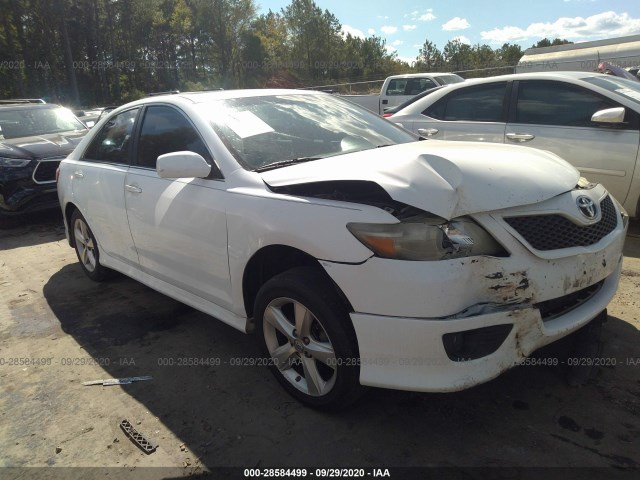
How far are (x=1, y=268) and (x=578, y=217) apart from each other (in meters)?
5.68

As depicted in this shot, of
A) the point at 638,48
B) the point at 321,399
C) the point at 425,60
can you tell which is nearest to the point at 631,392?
the point at 321,399

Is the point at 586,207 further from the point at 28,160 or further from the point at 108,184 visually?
the point at 28,160

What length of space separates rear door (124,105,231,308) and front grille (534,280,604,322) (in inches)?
64.7

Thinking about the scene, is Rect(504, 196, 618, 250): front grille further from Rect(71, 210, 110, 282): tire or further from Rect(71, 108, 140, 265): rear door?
Rect(71, 210, 110, 282): tire

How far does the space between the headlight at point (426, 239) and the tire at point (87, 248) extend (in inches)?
125

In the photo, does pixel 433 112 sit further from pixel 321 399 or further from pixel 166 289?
pixel 321 399

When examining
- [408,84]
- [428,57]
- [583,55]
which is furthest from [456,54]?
[408,84]

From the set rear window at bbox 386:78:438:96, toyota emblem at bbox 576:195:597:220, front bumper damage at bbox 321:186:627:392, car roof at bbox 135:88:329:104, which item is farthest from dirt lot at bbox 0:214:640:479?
rear window at bbox 386:78:438:96

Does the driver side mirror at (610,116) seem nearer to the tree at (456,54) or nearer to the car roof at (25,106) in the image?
the car roof at (25,106)

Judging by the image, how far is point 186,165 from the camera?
2686 millimetres

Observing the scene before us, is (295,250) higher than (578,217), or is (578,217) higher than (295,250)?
(578,217)

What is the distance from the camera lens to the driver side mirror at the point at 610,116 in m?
4.30

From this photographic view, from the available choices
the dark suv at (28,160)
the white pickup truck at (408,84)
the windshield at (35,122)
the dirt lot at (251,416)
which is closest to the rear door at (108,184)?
the dirt lot at (251,416)

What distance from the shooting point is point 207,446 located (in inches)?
91.0
